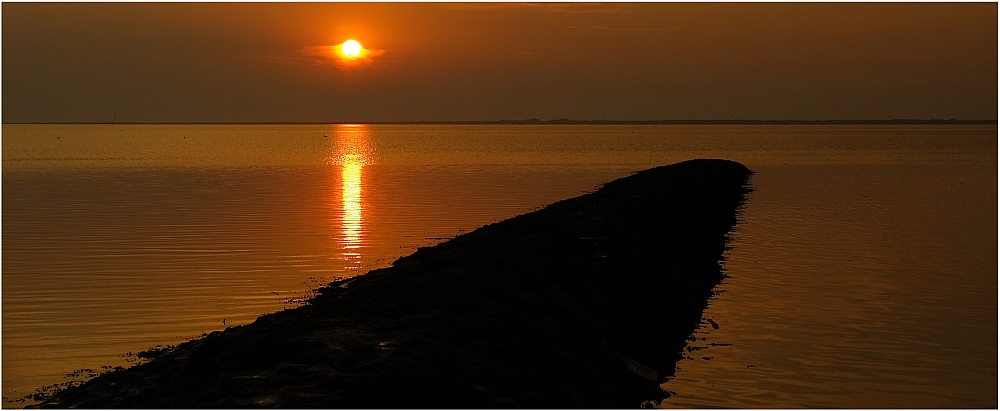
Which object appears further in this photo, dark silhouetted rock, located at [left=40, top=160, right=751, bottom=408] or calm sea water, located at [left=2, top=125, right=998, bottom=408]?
calm sea water, located at [left=2, top=125, right=998, bottom=408]

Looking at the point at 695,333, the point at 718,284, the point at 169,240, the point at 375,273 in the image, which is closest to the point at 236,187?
the point at 169,240

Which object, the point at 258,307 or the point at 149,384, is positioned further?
the point at 258,307

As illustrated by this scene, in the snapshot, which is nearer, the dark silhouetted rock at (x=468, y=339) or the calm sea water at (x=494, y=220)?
the dark silhouetted rock at (x=468, y=339)

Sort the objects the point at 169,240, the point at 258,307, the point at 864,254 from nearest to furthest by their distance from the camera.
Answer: the point at 258,307
the point at 864,254
the point at 169,240

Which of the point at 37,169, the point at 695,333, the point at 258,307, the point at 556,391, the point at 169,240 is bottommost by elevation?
the point at 556,391

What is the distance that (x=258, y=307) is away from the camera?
658 inches

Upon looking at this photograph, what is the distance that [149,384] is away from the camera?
36.5ft

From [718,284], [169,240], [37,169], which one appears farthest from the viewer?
[37,169]

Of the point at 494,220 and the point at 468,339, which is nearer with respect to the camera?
the point at 468,339

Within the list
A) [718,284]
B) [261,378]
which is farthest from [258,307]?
[718,284]

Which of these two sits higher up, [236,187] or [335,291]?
[236,187]

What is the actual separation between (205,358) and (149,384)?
0.63 m

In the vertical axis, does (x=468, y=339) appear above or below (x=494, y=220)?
below

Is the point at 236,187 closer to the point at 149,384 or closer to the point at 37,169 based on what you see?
the point at 37,169
